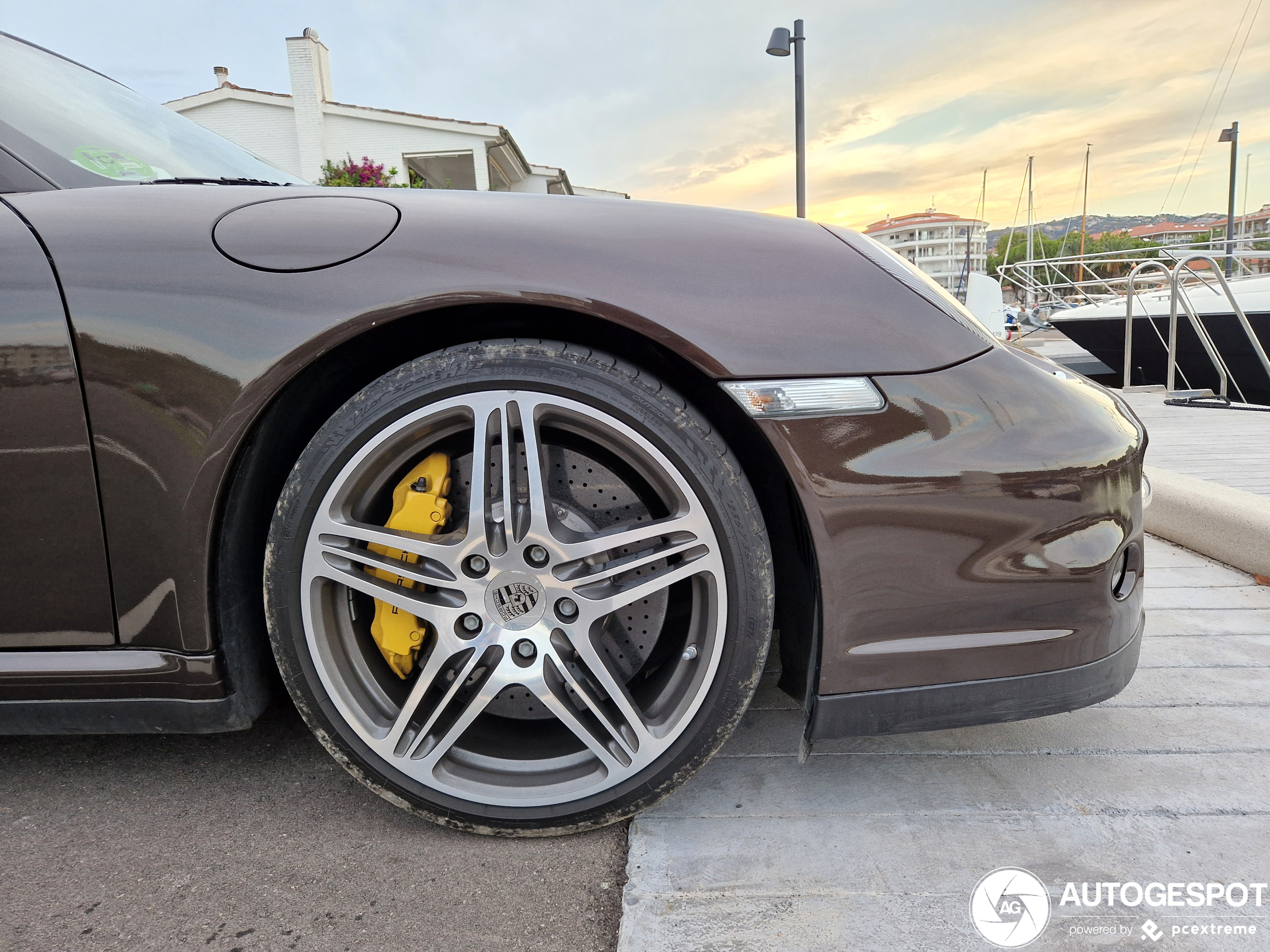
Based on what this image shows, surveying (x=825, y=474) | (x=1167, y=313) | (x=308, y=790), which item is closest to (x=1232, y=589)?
(x=825, y=474)

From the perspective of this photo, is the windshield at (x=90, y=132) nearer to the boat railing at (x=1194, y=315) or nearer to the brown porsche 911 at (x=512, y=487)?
the brown porsche 911 at (x=512, y=487)

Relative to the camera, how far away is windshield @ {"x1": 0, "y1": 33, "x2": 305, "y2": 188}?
1.48m

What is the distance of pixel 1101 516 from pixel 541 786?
1.08 metres

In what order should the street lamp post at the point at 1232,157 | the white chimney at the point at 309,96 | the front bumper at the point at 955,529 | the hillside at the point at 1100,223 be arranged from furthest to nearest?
the hillside at the point at 1100,223, the street lamp post at the point at 1232,157, the white chimney at the point at 309,96, the front bumper at the point at 955,529

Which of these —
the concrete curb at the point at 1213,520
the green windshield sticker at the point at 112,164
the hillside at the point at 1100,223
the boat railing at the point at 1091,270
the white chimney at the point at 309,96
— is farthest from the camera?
the hillside at the point at 1100,223

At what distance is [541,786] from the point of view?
54.9 inches

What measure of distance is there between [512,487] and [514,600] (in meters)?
0.19

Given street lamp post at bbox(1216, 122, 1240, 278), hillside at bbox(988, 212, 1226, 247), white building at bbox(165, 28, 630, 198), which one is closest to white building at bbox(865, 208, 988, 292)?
hillside at bbox(988, 212, 1226, 247)

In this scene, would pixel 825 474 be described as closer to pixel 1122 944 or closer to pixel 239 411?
pixel 1122 944

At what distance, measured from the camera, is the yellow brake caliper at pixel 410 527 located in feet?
4.64

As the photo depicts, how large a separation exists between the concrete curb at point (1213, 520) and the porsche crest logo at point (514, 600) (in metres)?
2.07

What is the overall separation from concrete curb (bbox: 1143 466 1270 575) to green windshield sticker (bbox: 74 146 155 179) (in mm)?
2797

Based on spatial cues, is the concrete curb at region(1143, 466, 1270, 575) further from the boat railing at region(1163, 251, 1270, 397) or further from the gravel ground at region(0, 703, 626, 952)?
the boat railing at region(1163, 251, 1270, 397)

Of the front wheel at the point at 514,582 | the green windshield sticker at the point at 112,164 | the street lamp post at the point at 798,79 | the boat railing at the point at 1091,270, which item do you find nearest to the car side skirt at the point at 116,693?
the front wheel at the point at 514,582
